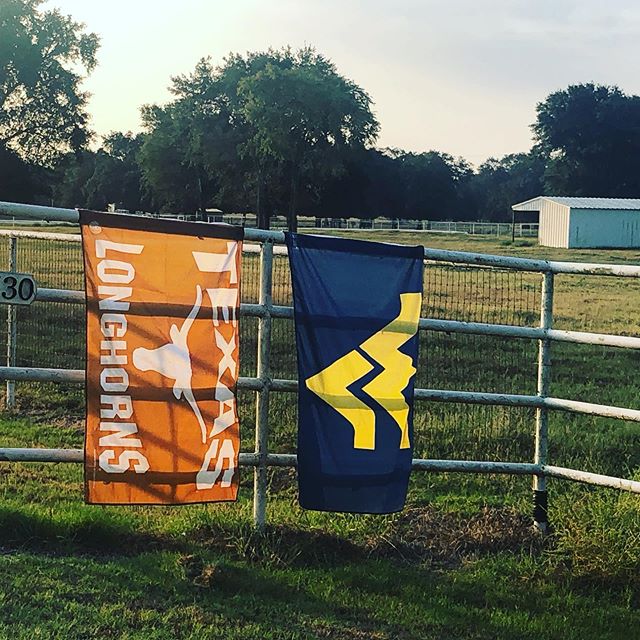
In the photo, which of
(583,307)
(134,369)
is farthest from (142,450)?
(583,307)

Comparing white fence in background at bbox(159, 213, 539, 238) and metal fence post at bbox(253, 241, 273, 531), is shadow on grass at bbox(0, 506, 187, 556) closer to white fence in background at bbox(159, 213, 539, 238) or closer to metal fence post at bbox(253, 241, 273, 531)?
metal fence post at bbox(253, 241, 273, 531)

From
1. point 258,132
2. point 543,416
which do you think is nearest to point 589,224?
point 258,132

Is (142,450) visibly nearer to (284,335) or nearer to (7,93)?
(284,335)

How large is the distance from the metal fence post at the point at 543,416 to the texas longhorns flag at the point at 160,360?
6.20 ft

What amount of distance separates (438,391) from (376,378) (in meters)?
0.59

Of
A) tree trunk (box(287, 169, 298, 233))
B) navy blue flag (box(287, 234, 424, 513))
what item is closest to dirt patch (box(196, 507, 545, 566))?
navy blue flag (box(287, 234, 424, 513))

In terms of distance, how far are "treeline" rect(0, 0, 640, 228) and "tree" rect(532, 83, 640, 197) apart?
0.13 m

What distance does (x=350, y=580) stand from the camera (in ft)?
15.3

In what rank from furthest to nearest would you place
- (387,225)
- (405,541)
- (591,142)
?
(591,142) → (387,225) → (405,541)

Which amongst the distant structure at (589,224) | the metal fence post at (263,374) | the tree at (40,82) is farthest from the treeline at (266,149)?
the metal fence post at (263,374)

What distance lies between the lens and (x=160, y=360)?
4598 millimetres

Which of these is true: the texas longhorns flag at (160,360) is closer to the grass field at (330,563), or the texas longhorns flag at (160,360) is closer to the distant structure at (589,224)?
the grass field at (330,563)

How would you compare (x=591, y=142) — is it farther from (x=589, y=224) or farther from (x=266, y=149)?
(x=266, y=149)

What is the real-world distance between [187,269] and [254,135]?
63.2 meters
